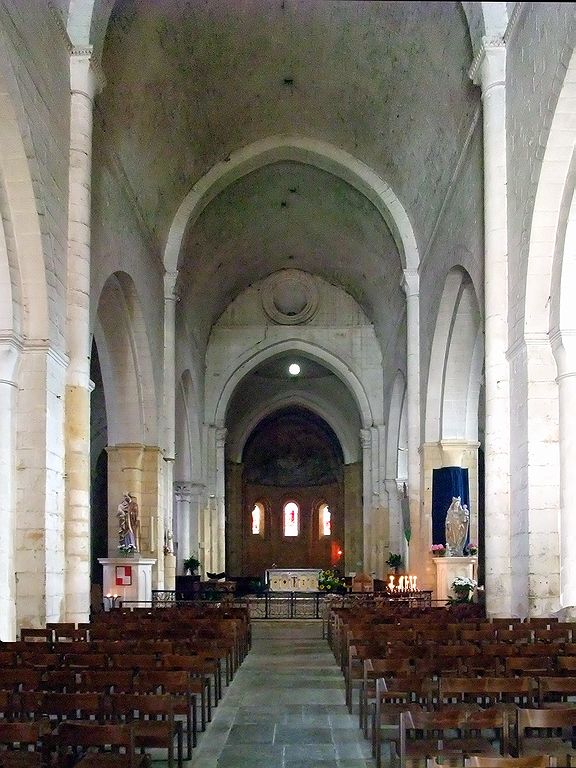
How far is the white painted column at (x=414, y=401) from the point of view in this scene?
23422 millimetres

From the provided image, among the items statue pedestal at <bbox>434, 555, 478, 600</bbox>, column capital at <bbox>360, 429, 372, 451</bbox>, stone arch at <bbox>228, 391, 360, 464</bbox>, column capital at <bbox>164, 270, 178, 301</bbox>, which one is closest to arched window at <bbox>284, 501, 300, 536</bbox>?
stone arch at <bbox>228, 391, 360, 464</bbox>

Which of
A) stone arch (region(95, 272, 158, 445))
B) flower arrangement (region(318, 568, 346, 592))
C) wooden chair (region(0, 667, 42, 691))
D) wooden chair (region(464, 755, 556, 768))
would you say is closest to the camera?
wooden chair (region(464, 755, 556, 768))

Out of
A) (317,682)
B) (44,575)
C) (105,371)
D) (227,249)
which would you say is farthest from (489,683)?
(227,249)

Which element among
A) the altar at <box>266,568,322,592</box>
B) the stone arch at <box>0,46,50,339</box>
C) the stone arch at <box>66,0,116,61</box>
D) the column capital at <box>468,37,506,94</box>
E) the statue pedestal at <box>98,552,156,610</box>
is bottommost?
the altar at <box>266,568,322,592</box>

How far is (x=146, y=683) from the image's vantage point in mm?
7348

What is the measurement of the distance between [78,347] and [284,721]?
22.7 feet

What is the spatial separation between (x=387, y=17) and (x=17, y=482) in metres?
11.2

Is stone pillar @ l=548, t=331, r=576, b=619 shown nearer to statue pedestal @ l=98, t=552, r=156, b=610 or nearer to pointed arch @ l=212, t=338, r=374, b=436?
statue pedestal @ l=98, t=552, r=156, b=610

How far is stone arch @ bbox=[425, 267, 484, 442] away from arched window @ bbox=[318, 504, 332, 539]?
72.4ft

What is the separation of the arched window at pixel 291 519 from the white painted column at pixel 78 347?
1194 inches

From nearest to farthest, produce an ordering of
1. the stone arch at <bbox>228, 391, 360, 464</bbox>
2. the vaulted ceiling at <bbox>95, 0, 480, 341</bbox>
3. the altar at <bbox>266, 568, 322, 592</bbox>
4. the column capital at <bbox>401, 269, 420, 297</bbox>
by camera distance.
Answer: the vaulted ceiling at <bbox>95, 0, 480, 341</bbox>
the column capital at <bbox>401, 269, 420, 297</bbox>
the altar at <bbox>266, 568, 322, 592</bbox>
the stone arch at <bbox>228, 391, 360, 464</bbox>

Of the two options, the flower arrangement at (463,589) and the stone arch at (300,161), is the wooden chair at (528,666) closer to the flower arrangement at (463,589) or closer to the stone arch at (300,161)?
the flower arrangement at (463,589)

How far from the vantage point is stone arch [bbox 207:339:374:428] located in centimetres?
3300

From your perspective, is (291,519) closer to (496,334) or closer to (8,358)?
(496,334)
